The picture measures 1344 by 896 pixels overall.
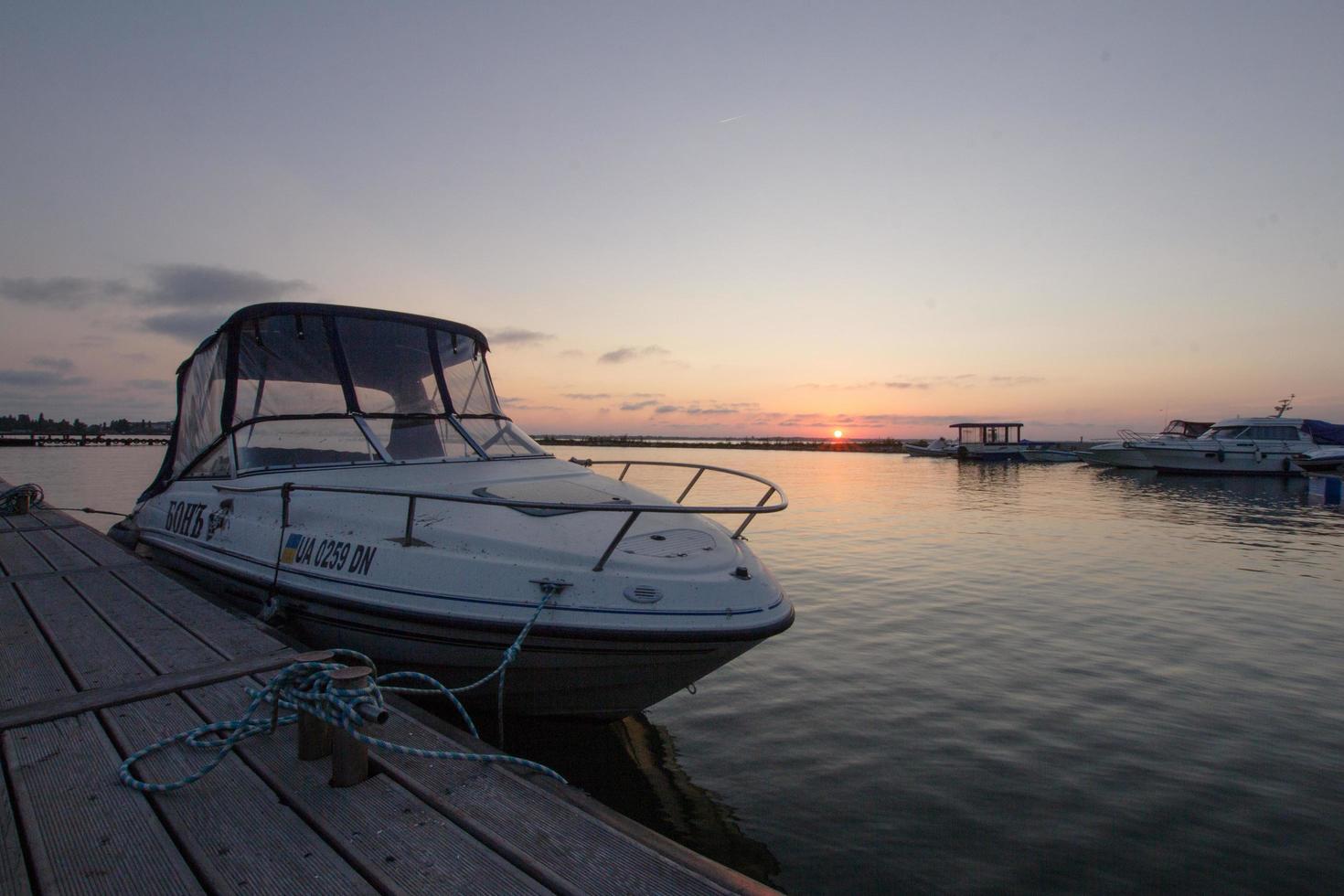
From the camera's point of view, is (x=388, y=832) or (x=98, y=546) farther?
(x=98, y=546)

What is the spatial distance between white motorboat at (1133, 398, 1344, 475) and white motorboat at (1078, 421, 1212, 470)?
92 centimetres

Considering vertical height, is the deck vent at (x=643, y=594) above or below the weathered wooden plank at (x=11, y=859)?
above

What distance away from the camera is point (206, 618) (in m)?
4.99

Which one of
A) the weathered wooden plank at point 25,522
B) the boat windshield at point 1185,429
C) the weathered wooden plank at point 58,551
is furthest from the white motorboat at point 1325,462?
the weathered wooden plank at point 25,522

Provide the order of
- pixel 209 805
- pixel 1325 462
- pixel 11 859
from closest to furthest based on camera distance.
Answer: pixel 11 859 < pixel 209 805 < pixel 1325 462

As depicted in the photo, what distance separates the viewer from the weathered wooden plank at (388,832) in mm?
2184

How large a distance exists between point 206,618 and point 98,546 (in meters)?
5.07

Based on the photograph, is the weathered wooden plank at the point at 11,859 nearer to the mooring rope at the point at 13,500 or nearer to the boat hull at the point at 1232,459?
the mooring rope at the point at 13,500

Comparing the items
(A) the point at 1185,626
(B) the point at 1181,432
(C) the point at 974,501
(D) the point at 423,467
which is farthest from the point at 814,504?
(B) the point at 1181,432

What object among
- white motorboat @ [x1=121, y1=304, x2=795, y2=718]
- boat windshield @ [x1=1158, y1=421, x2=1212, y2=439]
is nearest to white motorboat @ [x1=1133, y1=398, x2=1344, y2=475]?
boat windshield @ [x1=1158, y1=421, x2=1212, y2=439]

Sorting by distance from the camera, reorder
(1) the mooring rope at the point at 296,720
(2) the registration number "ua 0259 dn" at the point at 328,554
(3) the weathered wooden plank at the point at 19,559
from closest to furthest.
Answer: (1) the mooring rope at the point at 296,720
(2) the registration number "ua 0259 dn" at the point at 328,554
(3) the weathered wooden plank at the point at 19,559

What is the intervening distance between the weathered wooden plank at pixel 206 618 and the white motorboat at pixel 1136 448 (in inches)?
1833

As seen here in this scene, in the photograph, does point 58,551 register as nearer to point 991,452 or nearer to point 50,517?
point 50,517

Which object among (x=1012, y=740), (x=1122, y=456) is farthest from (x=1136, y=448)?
(x=1012, y=740)
